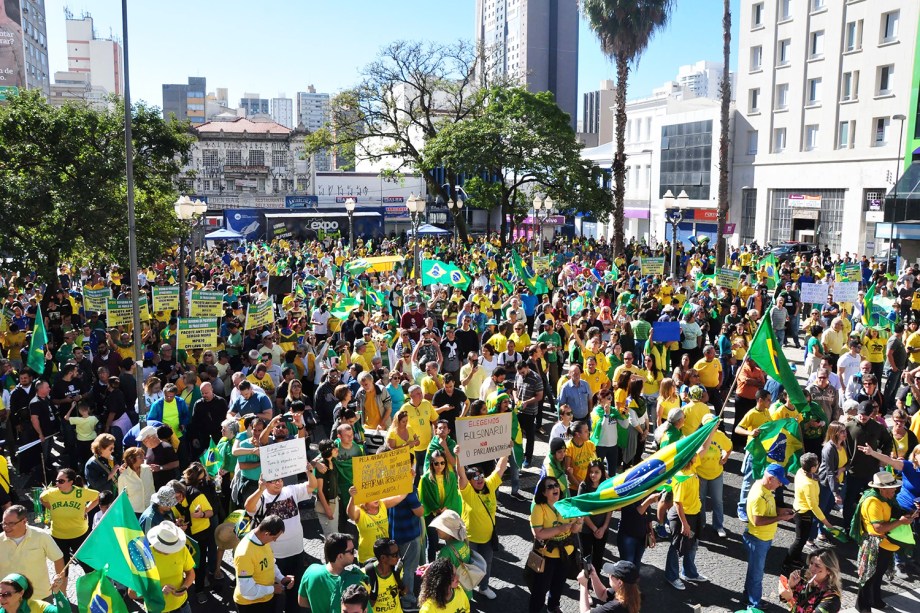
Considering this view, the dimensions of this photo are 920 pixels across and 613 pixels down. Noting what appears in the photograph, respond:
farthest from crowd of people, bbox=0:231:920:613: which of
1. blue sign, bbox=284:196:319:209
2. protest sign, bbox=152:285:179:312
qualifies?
blue sign, bbox=284:196:319:209

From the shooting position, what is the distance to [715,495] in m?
8.64

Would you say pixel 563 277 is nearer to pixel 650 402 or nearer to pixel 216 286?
pixel 216 286

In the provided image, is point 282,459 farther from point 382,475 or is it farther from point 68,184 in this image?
point 68,184

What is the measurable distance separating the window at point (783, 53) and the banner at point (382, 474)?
4213 cm

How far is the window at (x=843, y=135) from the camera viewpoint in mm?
38931

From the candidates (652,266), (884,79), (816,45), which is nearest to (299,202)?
(816,45)

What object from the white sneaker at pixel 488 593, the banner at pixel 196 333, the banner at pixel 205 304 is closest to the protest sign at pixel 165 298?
the banner at pixel 205 304

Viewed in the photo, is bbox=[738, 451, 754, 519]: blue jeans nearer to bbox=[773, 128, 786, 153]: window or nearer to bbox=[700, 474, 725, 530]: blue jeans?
bbox=[700, 474, 725, 530]: blue jeans

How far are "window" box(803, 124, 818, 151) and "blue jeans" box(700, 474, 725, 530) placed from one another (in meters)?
37.2

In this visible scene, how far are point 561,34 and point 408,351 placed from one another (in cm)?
12455

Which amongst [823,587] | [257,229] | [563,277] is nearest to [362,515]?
[823,587]

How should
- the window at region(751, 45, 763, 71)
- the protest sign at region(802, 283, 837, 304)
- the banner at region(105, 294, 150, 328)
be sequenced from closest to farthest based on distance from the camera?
the banner at region(105, 294, 150, 328) → the protest sign at region(802, 283, 837, 304) → the window at region(751, 45, 763, 71)

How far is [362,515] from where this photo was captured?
6.79 m

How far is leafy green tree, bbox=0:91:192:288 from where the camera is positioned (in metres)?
14.9
